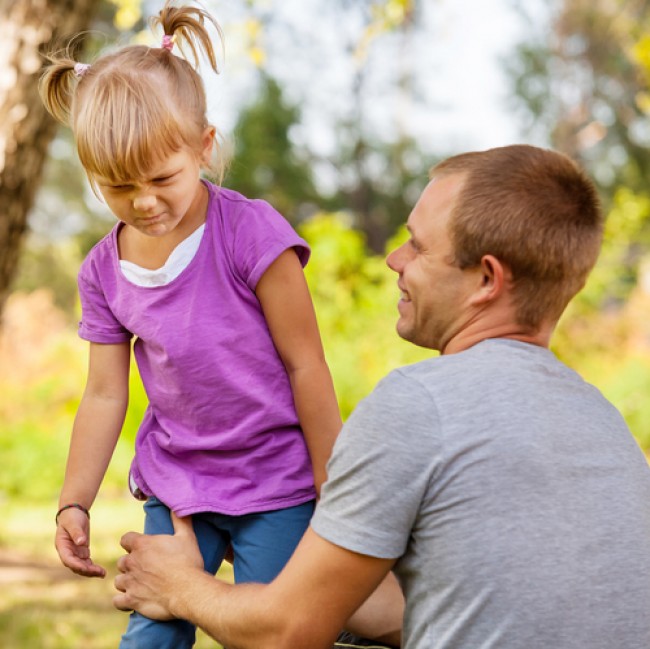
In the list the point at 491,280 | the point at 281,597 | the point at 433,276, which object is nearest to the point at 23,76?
the point at 433,276

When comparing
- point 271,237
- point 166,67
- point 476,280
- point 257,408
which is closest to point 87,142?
point 166,67

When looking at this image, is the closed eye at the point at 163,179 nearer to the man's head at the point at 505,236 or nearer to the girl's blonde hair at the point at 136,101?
the girl's blonde hair at the point at 136,101

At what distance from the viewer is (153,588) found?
2012 mm

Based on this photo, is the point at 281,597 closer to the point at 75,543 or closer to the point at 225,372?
the point at 225,372

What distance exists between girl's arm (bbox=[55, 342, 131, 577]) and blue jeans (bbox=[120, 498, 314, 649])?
0.22 m

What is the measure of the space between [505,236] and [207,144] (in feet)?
2.32

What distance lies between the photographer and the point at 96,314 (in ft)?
7.36

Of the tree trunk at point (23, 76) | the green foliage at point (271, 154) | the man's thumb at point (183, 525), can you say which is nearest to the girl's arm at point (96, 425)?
the man's thumb at point (183, 525)

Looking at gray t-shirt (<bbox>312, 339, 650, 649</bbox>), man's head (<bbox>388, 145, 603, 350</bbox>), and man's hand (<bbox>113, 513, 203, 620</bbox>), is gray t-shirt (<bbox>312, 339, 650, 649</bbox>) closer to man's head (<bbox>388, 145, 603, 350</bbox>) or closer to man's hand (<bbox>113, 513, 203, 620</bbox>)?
man's head (<bbox>388, 145, 603, 350</bbox>)

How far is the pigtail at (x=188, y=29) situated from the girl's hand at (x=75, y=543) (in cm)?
103

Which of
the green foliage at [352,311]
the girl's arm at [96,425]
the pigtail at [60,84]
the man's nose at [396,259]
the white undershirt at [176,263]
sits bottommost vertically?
the green foliage at [352,311]

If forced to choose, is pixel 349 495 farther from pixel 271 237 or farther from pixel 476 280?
pixel 271 237

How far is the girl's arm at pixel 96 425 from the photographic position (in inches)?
89.2

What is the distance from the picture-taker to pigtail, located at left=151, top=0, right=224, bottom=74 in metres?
2.19
